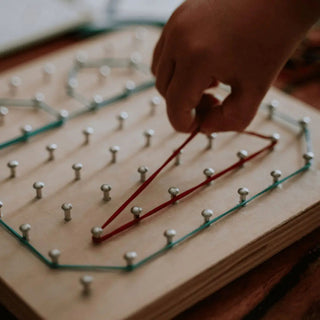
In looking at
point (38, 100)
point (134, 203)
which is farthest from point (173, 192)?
point (38, 100)

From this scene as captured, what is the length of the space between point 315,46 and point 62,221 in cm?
56

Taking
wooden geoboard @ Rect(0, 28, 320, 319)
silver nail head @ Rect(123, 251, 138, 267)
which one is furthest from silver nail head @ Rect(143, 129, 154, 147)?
silver nail head @ Rect(123, 251, 138, 267)

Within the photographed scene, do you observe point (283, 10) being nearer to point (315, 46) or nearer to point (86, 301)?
point (86, 301)

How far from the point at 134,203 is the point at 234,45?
0.66ft

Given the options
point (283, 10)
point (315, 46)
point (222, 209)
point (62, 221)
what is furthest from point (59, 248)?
point (315, 46)

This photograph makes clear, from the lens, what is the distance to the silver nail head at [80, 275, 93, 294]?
1.65 feet

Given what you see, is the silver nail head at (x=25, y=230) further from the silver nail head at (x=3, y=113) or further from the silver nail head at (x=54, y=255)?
the silver nail head at (x=3, y=113)

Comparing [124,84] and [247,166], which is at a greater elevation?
[124,84]

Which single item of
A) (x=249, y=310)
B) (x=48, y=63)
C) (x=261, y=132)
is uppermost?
(x=48, y=63)

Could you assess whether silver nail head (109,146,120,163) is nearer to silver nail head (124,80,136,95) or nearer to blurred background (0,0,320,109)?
silver nail head (124,80,136,95)

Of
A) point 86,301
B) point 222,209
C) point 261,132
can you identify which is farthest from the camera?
point 261,132

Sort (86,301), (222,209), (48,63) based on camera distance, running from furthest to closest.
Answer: (48,63), (222,209), (86,301)

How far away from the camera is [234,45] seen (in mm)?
527

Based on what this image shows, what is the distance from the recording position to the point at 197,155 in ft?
2.29
